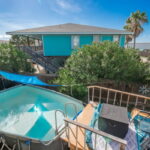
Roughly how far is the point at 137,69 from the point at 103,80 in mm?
2242

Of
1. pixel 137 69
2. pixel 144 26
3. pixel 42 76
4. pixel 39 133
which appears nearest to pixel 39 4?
pixel 42 76

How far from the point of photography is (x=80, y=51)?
21.2ft

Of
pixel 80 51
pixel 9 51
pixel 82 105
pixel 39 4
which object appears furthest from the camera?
pixel 39 4

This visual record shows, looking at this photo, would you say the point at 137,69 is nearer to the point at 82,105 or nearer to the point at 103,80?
the point at 103,80

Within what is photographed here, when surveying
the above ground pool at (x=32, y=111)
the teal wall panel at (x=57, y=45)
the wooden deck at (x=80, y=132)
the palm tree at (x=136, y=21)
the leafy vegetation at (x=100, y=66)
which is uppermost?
the palm tree at (x=136, y=21)

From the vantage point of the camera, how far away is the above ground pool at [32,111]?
12.4ft

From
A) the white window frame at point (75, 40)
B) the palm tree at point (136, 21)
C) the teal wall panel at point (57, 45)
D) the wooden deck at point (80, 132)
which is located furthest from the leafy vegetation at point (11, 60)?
the palm tree at point (136, 21)

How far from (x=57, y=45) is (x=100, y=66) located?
652 cm

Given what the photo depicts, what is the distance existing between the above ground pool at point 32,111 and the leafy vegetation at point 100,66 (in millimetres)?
1036

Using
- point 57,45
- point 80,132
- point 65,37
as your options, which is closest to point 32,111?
point 80,132

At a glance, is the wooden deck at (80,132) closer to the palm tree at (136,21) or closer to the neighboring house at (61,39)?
the neighboring house at (61,39)

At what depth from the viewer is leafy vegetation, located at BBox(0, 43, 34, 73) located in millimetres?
7457

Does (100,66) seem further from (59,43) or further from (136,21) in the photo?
(136,21)

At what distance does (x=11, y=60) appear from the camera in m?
7.68
